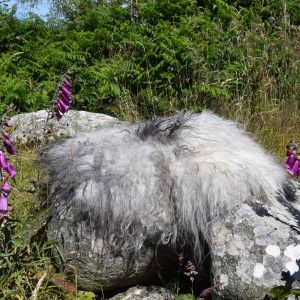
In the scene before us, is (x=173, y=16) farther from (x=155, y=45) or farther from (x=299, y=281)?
(x=299, y=281)

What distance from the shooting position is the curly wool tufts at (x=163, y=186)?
2.55 m

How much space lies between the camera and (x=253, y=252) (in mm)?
2402

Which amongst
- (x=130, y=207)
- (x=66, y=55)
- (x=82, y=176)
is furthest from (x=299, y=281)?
(x=66, y=55)

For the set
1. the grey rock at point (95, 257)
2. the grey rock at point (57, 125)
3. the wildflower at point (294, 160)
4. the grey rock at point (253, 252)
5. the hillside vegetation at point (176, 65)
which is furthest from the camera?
the hillside vegetation at point (176, 65)

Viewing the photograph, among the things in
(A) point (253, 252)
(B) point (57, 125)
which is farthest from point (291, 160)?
(B) point (57, 125)

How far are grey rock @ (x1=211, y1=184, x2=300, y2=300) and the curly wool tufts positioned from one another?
88 millimetres

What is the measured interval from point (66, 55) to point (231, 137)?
3.36 metres

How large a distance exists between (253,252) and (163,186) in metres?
0.53

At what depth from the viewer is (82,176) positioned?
270 cm

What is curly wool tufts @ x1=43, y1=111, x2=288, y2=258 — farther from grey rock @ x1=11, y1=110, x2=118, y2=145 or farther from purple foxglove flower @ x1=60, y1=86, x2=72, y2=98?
grey rock @ x1=11, y1=110, x2=118, y2=145

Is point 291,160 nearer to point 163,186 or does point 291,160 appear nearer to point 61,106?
point 163,186

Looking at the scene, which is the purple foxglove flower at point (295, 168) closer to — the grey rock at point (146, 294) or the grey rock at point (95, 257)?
the grey rock at point (95, 257)

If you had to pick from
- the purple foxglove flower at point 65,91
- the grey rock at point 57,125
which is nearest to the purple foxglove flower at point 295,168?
the purple foxglove flower at point 65,91

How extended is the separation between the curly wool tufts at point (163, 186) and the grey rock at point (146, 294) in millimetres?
271
